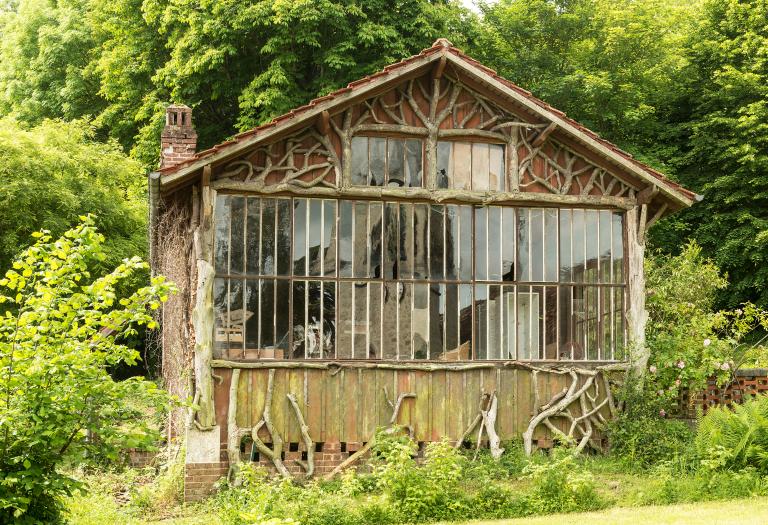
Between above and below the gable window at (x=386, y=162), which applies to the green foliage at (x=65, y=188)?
above

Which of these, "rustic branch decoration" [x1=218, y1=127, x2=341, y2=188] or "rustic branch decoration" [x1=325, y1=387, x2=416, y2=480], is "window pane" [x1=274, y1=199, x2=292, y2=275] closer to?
"rustic branch decoration" [x1=218, y1=127, x2=341, y2=188]

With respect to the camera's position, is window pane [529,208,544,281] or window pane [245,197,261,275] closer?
window pane [245,197,261,275]

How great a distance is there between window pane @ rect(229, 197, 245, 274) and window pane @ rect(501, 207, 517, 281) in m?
4.01

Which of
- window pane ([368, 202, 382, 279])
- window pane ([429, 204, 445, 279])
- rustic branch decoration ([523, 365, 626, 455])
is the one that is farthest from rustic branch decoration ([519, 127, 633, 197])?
rustic branch decoration ([523, 365, 626, 455])

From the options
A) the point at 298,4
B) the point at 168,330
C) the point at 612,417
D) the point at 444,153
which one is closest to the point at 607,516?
the point at 612,417

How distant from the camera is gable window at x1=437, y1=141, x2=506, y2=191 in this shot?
14.8 meters

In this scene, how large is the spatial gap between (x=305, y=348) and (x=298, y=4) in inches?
518

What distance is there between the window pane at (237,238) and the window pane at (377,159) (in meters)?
2.03

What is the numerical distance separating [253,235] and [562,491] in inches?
223

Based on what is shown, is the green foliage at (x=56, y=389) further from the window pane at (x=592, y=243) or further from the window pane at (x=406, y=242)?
the window pane at (x=592, y=243)

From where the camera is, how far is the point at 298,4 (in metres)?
24.5

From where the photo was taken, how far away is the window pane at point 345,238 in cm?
1430

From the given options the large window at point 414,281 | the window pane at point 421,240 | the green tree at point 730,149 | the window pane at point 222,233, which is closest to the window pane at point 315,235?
the large window at point 414,281

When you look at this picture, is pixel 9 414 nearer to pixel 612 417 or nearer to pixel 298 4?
pixel 612 417
